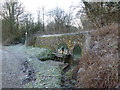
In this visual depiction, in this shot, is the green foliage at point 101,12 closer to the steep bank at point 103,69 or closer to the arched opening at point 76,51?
the arched opening at point 76,51

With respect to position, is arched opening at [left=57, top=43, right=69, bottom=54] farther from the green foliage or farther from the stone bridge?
the green foliage

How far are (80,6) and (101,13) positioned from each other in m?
2.30

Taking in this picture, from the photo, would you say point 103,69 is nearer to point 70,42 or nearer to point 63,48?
point 70,42

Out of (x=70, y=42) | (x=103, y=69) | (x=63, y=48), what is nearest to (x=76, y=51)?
(x=70, y=42)

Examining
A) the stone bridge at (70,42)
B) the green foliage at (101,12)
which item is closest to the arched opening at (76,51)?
the stone bridge at (70,42)

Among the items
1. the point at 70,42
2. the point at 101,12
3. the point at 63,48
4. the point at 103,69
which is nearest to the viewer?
the point at 103,69

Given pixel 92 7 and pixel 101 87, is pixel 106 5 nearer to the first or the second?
pixel 92 7

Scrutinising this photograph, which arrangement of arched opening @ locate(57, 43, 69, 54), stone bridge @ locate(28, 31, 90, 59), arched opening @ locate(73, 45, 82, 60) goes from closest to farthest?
stone bridge @ locate(28, 31, 90, 59) → arched opening @ locate(73, 45, 82, 60) → arched opening @ locate(57, 43, 69, 54)

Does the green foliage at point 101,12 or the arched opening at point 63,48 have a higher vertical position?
the green foliage at point 101,12

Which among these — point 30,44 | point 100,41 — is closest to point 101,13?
point 100,41

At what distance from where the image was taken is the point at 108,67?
3.25 meters

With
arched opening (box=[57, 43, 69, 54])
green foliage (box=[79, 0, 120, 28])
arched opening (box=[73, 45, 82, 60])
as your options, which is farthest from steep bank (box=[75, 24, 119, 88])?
→ arched opening (box=[57, 43, 69, 54])

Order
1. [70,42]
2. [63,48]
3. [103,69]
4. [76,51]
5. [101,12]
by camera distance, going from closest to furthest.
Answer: [103,69]
[76,51]
[70,42]
[101,12]
[63,48]

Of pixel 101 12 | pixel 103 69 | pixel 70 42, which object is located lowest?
pixel 103 69
